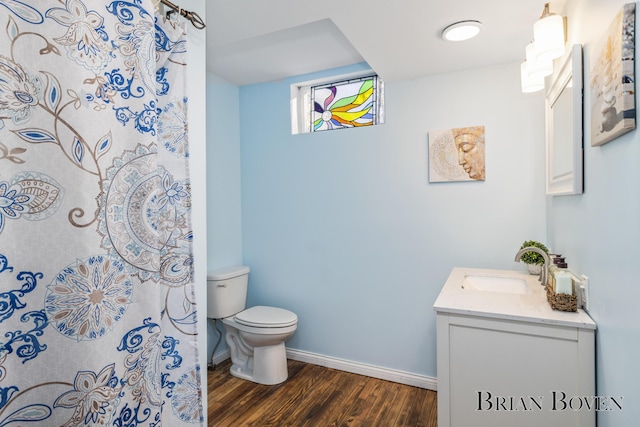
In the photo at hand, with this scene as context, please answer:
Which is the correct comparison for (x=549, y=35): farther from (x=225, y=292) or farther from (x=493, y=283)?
(x=225, y=292)

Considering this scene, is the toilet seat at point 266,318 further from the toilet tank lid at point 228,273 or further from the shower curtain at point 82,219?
the shower curtain at point 82,219

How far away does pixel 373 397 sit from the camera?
2305mm

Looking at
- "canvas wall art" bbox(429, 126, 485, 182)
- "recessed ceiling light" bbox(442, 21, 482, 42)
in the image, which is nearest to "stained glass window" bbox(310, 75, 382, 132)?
"canvas wall art" bbox(429, 126, 485, 182)

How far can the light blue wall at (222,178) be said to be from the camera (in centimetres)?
276

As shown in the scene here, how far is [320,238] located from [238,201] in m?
0.83

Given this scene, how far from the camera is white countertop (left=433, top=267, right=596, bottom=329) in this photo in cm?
125

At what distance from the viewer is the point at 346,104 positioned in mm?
2771

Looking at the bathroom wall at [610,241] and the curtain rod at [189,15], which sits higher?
the curtain rod at [189,15]

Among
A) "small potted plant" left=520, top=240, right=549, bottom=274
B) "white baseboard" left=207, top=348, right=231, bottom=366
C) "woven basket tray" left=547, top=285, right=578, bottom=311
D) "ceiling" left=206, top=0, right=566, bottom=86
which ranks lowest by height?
"white baseboard" left=207, top=348, right=231, bottom=366

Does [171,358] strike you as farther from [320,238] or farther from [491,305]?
[320,238]

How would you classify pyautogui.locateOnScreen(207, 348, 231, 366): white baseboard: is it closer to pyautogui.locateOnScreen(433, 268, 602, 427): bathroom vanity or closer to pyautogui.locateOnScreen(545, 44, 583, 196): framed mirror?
pyautogui.locateOnScreen(433, 268, 602, 427): bathroom vanity

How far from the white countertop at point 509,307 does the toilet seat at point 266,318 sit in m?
1.22

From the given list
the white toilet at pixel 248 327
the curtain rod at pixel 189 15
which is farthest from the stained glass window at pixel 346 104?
the curtain rod at pixel 189 15

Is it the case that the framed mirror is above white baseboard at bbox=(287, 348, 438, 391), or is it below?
above
